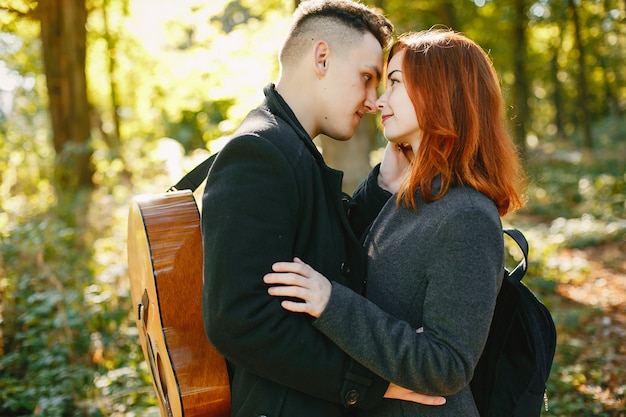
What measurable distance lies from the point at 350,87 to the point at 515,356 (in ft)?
3.71

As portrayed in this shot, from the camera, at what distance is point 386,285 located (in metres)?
1.91

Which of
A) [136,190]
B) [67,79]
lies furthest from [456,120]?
[67,79]

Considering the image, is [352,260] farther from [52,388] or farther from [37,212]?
[37,212]

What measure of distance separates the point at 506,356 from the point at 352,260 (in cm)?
68

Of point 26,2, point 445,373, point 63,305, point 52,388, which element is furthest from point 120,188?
point 445,373

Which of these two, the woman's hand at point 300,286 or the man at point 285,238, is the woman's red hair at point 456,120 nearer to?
the man at point 285,238

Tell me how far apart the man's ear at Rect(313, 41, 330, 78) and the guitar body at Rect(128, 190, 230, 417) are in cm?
66

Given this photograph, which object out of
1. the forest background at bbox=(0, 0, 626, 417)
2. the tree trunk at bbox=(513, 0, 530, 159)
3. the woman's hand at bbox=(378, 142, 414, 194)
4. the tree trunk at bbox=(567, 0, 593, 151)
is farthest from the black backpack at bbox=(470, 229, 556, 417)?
the tree trunk at bbox=(567, 0, 593, 151)

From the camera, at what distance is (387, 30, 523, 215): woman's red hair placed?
192 cm

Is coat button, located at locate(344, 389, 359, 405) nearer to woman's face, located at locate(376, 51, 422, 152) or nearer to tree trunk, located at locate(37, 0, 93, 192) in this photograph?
woman's face, located at locate(376, 51, 422, 152)

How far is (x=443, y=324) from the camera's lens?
1698 mm

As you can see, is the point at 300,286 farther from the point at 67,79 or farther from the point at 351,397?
the point at 67,79

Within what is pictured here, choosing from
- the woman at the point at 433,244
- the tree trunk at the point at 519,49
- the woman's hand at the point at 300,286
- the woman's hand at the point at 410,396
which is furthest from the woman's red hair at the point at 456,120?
the tree trunk at the point at 519,49

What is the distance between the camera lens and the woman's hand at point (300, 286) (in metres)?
1.66
